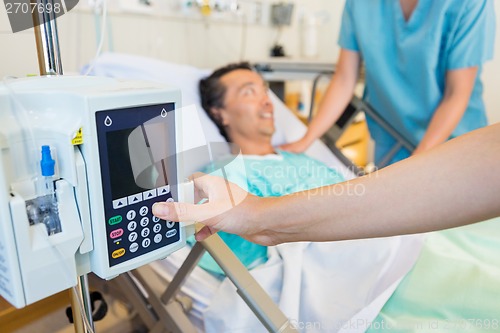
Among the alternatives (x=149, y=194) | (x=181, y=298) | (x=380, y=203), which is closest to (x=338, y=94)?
(x=181, y=298)

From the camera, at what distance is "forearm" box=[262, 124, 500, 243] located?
0.54 m

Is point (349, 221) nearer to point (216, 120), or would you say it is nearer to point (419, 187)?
point (419, 187)

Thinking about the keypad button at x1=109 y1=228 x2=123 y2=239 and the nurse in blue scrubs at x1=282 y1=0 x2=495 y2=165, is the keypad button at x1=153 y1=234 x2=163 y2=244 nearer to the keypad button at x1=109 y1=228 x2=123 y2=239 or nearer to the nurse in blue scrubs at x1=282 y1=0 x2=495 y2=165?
the keypad button at x1=109 y1=228 x2=123 y2=239

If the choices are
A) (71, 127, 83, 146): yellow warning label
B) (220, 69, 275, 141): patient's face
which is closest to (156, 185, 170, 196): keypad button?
(71, 127, 83, 146): yellow warning label

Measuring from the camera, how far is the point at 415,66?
1.52 m

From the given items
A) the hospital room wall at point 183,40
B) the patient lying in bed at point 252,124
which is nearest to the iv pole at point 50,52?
the hospital room wall at point 183,40

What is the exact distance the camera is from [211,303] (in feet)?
3.23

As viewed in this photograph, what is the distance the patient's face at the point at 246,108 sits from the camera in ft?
5.27

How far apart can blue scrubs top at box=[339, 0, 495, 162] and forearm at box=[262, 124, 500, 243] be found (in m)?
0.98

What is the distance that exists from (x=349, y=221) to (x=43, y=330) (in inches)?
27.5

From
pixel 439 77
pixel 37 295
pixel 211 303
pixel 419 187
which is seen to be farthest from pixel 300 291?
pixel 439 77

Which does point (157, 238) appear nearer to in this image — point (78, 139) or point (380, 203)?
point (78, 139)

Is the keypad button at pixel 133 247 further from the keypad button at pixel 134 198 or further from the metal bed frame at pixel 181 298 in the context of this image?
the metal bed frame at pixel 181 298

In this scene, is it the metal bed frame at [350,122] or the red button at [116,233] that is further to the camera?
the metal bed frame at [350,122]
